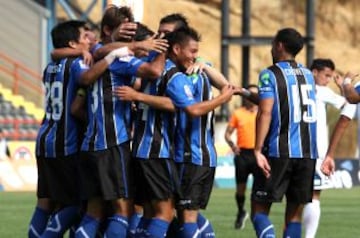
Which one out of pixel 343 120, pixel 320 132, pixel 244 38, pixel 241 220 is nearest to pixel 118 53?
pixel 343 120

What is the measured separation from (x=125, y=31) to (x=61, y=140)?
127 cm

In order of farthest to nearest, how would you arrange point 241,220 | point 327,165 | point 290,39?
1. point 241,220
2. point 327,165
3. point 290,39

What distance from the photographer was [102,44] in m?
11.2

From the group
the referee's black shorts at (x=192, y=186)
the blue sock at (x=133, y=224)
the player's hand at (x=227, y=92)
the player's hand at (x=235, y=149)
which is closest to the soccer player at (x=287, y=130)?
the player's hand at (x=227, y=92)

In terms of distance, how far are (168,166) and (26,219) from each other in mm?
7442

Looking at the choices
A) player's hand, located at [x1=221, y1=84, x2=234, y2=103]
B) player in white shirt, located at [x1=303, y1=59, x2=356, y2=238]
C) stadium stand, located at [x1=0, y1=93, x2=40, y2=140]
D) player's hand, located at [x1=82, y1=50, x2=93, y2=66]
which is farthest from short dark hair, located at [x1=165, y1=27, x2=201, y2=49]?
stadium stand, located at [x1=0, y1=93, x2=40, y2=140]

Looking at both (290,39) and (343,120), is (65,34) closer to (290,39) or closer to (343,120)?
(290,39)

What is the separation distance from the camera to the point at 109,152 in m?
10.8

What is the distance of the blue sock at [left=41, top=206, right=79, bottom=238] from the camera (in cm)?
1142

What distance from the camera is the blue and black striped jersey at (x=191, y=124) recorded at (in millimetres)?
10867

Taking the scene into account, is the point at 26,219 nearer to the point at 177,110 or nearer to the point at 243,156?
the point at 243,156

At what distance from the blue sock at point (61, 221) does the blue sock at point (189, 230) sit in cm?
114

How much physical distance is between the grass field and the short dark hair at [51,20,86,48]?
4.03 meters

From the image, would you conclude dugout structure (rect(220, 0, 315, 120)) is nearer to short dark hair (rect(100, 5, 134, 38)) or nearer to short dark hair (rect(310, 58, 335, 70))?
short dark hair (rect(310, 58, 335, 70))
